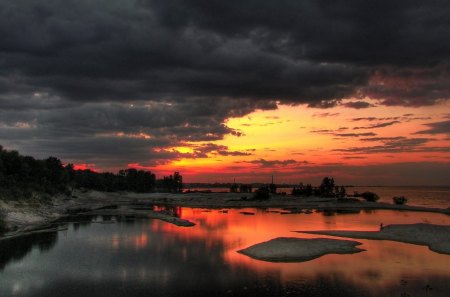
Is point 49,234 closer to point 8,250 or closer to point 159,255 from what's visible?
point 8,250

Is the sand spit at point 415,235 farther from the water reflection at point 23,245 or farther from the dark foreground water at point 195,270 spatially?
the water reflection at point 23,245

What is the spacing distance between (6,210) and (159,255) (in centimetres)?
5256

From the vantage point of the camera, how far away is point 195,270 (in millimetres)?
46250

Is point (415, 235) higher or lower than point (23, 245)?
higher

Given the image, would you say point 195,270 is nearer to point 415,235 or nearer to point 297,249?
point 297,249

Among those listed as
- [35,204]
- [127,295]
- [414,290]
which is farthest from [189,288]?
[35,204]

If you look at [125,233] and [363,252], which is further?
[125,233]

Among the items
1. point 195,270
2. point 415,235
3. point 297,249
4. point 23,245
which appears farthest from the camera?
point 415,235

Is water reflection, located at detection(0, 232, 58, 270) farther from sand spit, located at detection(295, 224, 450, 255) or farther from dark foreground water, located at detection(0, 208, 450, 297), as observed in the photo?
sand spit, located at detection(295, 224, 450, 255)

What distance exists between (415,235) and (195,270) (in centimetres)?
4800

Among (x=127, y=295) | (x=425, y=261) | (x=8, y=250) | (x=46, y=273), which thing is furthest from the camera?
(x=8, y=250)

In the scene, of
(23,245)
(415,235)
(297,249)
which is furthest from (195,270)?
(415,235)

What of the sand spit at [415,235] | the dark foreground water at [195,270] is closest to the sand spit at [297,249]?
the dark foreground water at [195,270]

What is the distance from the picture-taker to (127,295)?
36.3 meters
